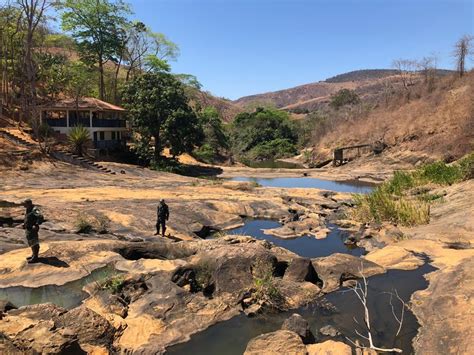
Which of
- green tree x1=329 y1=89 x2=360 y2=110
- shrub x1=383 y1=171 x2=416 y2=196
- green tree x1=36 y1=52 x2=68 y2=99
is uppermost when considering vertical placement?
green tree x1=329 y1=89 x2=360 y2=110

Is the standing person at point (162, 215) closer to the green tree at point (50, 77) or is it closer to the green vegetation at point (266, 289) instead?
the green vegetation at point (266, 289)

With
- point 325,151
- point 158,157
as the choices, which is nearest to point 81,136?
point 158,157

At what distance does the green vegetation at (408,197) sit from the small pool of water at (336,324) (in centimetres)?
823

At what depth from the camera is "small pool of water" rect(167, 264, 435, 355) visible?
893 cm

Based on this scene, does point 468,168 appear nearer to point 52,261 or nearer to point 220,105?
point 52,261

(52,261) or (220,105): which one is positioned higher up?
(220,105)

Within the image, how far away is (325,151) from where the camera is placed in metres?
66.5

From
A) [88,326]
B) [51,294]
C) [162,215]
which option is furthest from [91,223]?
[88,326]

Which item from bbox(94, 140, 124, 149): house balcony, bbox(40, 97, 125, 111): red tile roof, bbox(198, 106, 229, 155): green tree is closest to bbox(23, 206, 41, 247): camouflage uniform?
bbox(94, 140, 124, 149): house balcony

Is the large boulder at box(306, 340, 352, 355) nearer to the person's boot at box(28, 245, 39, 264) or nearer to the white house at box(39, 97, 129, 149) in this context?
the person's boot at box(28, 245, 39, 264)

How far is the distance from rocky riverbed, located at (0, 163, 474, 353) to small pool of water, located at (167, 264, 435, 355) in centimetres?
27

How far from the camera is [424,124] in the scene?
5438 cm

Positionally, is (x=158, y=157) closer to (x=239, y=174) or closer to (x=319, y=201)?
(x=239, y=174)

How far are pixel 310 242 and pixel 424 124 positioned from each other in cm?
4312
